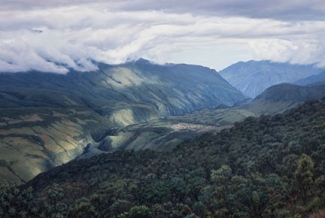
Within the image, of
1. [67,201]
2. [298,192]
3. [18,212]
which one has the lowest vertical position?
[67,201]

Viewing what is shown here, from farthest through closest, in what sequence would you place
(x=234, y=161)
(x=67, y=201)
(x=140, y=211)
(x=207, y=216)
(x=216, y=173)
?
(x=234, y=161) → (x=67, y=201) → (x=216, y=173) → (x=140, y=211) → (x=207, y=216)

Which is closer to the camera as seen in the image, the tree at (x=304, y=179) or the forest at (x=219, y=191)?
the tree at (x=304, y=179)

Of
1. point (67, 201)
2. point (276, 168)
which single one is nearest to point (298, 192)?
point (276, 168)

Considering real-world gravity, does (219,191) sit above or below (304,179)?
below

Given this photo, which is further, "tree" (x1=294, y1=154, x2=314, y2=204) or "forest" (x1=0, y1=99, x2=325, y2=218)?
"forest" (x1=0, y1=99, x2=325, y2=218)

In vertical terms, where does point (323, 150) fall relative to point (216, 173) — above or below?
above

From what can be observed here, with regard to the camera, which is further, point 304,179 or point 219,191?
point 219,191

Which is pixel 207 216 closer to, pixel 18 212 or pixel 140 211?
pixel 140 211

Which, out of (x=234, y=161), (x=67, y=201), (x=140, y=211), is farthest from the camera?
(x=234, y=161)

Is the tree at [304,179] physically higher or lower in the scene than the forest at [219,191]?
higher

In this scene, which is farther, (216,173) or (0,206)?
(216,173)

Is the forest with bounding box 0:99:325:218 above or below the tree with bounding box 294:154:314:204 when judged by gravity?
below
